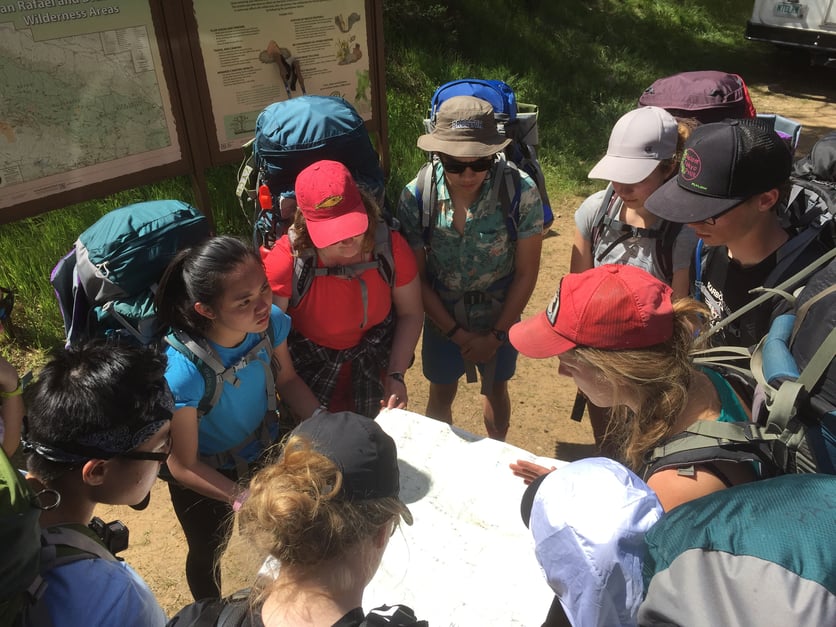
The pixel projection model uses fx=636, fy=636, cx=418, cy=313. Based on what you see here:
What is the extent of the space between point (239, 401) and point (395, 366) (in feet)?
2.44

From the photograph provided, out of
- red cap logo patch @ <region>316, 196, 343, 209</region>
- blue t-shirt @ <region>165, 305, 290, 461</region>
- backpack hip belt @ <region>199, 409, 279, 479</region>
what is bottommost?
backpack hip belt @ <region>199, 409, 279, 479</region>

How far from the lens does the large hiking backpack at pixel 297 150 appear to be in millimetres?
2537

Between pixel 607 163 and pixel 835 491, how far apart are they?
2032mm

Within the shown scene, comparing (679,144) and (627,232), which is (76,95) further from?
(679,144)

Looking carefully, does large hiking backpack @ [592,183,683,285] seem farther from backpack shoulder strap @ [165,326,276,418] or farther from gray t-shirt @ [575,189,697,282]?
backpack shoulder strap @ [165,326,276,418]

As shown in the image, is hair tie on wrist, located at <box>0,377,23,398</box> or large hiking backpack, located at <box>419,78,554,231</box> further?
large hiking backpack, located at <box>419,78,554,231</box>

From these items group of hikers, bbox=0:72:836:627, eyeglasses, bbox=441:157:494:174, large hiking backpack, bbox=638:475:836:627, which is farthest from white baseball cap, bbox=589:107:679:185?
large hiking backpack, bbox=638:475:836:627

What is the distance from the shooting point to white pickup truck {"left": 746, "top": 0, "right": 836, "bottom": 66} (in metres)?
9.86

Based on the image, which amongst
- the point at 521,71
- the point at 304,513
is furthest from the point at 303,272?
the point at 521,71

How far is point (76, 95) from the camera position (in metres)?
3.06

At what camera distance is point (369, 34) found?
13.0ft

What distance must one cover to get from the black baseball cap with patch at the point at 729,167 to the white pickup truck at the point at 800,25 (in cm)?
998

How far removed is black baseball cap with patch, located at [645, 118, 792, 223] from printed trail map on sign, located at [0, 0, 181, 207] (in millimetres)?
2572

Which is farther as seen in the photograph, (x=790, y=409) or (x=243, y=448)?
(x=243, y=448)
